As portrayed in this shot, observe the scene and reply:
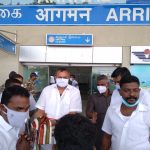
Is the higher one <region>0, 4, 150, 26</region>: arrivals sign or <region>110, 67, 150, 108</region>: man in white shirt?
<region>0, 4, 150, 26</region>: arrivals sign

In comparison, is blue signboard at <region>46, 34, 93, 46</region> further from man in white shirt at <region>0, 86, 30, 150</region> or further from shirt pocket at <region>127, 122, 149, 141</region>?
man in white shirt at <region>0, 86, 30, 150</region>

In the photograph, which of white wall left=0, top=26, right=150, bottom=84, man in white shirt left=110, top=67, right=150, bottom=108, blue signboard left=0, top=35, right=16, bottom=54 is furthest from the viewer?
white wall left=0, top=26, right=150, bottom=84

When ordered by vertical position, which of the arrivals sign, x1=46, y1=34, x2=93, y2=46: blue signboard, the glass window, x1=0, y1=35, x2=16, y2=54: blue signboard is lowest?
x1=0, y1=35, x2=16, y2=54: blue signboard

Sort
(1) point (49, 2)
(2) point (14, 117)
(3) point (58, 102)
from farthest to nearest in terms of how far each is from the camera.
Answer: (1) point (49, 2) < (3) point (58, 102) < (2) point (14, 117)

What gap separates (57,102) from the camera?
5859 millimetres

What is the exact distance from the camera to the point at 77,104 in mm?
5902

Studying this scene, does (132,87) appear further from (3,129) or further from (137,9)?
(137,9)

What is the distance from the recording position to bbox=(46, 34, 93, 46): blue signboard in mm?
14117

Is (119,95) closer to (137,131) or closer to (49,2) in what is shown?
(137,131)

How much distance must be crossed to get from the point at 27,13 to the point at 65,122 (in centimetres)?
1266

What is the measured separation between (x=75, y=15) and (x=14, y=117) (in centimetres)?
1132

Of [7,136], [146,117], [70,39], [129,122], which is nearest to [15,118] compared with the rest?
[7,136]

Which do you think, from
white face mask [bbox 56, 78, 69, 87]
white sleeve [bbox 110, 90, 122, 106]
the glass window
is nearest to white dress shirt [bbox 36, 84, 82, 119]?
white face mask [bbox 56, 78, 69, 87]

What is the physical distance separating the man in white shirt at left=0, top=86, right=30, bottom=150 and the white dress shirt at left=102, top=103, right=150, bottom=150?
113 centimetres
